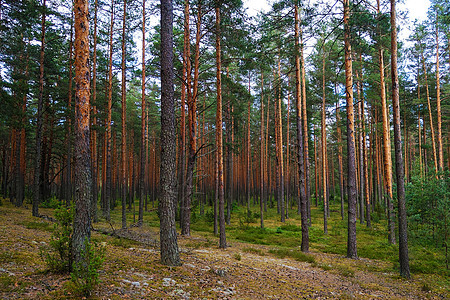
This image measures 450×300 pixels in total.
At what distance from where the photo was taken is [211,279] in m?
6.04

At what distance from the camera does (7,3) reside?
39.0 feet

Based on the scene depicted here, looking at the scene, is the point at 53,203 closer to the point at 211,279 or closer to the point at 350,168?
the point at 211,279

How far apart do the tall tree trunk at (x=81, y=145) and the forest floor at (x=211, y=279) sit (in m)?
0.43

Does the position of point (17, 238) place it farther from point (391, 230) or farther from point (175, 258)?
point (391, 230)

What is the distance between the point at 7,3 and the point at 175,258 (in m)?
14.1

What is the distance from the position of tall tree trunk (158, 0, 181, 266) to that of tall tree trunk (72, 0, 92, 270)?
197cm

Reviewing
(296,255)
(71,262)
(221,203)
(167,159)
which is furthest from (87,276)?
(296,255)

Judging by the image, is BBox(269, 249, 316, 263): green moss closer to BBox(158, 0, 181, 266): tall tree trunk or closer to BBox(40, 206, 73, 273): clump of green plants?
BBox(158, 0, 181, 266): tall tree trunk

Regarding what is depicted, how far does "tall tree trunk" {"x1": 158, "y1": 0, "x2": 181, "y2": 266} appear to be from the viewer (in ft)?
21.3

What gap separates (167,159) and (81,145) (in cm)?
220

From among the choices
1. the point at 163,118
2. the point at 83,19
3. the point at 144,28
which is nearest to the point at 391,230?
the point at 163,118

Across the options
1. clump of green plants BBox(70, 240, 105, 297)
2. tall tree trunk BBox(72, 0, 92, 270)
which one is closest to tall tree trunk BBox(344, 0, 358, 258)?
tall tree trunk BBox(72, 0, 92, 270)

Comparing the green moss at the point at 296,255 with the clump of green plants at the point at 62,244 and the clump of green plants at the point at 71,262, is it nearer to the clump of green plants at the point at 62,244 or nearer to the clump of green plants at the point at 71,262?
the clump of green plants at the point at 71,262

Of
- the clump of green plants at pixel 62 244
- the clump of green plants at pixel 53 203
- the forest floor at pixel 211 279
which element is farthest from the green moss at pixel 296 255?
the clump of green plants at pixel 53 203
